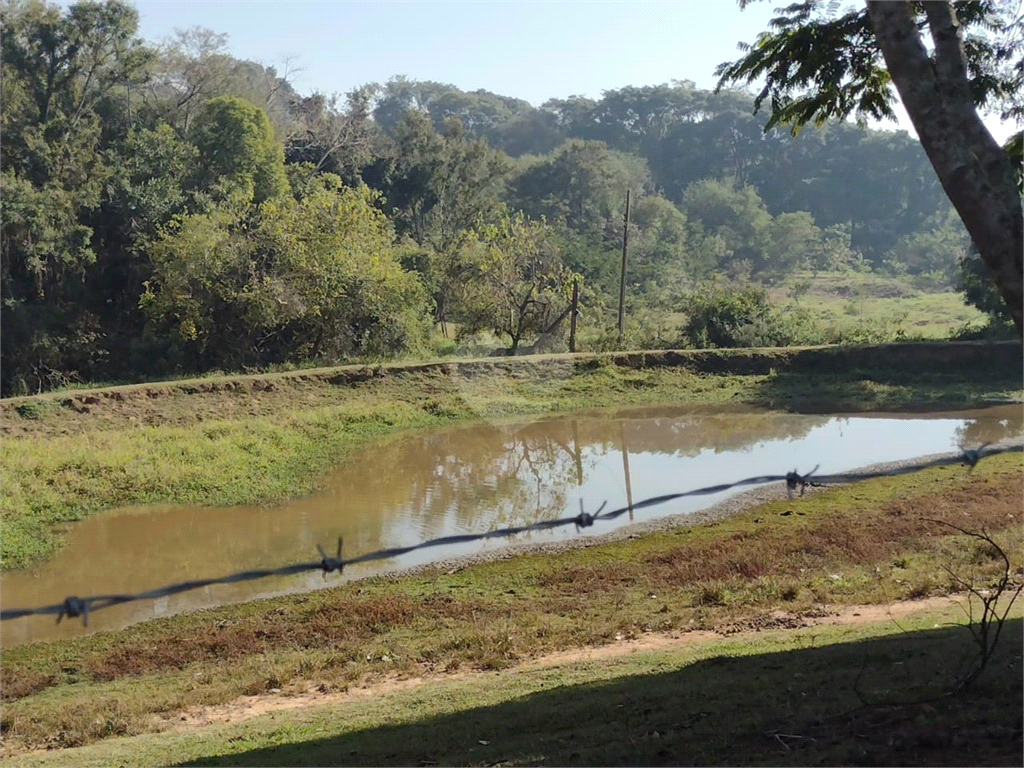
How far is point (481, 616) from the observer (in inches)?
359

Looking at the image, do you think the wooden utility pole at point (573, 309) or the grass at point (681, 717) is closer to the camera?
the grass at point (681, 717)

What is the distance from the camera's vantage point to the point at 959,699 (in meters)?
4.11

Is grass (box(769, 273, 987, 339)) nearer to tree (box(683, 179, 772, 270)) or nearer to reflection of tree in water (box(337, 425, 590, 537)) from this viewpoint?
tree (box(683, 179, 772, 270))

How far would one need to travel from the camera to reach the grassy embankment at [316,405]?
14516mm

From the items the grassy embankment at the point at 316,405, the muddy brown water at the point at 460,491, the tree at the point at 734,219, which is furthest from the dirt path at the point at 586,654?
the tree at the point at 734,219

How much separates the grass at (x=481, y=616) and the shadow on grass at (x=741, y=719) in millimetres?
166

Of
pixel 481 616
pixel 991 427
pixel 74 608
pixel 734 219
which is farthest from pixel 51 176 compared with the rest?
pixel 734 219

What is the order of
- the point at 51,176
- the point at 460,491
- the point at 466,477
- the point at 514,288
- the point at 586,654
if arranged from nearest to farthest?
the point at 586,654, the point at 460,491, the point at 466,477, the point at 51,176, the point at 514,288

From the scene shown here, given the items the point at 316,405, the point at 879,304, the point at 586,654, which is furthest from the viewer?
the point at 879,304

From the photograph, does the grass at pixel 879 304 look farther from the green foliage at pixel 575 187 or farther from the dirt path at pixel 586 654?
the dirt path at pixel 586 654

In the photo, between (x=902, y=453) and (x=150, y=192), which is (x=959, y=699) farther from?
(x=150, y=192)

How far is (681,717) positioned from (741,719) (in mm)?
355

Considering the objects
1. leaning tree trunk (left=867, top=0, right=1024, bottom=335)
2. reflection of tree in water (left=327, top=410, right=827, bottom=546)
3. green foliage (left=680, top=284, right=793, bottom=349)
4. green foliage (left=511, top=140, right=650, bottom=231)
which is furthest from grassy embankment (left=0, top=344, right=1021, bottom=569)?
green foliage (left=511, top=140, right=650, bottom=231)

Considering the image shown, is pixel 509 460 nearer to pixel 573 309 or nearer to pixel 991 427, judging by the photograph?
pixel 991 427
